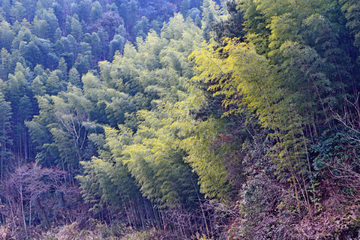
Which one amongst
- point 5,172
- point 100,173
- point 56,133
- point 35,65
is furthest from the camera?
point 35,65

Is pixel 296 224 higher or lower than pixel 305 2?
lower

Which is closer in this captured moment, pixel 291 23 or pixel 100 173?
pixel 291 23

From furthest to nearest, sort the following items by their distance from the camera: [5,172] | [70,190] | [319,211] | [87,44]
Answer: [87,44] < [5,172] < [70,190] < [319,211]

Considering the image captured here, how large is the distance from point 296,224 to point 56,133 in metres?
17.5

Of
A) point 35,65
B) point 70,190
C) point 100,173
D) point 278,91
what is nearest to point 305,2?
point 278,91

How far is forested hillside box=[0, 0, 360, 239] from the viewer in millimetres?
5477

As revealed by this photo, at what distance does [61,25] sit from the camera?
39656 millimetres

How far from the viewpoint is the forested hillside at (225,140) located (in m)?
5.48

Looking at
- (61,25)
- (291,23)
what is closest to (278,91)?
(291,23)

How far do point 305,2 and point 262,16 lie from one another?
1.35 meters

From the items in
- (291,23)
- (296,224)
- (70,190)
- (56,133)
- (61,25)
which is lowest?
(296,224)

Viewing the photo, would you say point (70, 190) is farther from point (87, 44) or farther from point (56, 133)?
point (87, 44)

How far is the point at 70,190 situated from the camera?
17516 mm

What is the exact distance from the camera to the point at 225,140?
7574 millimetres
